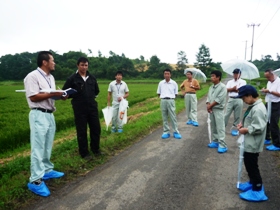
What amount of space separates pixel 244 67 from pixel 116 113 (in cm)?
409

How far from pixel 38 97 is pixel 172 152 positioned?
330cm

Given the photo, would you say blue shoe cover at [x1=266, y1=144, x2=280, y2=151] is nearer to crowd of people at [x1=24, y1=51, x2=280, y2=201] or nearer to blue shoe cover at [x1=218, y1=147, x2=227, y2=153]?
crowd of people at [x1=24, y1=51, x2=280, y2=201]

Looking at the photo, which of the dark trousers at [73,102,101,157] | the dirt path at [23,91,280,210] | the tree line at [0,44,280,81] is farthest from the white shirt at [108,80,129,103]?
the tree line at [0,44,280,81]

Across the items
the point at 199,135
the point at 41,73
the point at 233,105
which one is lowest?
the point at 199,135

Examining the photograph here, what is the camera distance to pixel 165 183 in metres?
3.70

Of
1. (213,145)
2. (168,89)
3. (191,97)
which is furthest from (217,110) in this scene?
(191,97)

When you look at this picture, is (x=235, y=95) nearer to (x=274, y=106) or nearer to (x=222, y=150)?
(x=274, y=106)

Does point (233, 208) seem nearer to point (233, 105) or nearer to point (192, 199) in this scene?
point (192, 199)

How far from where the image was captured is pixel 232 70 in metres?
6.36

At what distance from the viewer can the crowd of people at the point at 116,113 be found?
129 inches

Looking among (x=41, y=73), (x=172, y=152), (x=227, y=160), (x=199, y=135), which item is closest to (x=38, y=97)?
(x=41, y=73)

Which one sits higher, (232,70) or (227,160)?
(232,70)

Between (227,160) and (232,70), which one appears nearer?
(227,160)

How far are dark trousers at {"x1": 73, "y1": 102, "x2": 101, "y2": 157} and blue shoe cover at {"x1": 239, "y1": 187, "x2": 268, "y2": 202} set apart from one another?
3.16 metres
